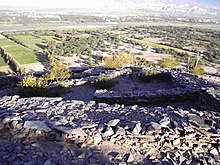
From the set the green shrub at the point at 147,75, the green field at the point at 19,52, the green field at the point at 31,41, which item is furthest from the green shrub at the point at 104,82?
the green field at the point at 31,41

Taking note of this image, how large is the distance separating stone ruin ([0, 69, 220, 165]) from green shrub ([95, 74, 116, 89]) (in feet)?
17.3

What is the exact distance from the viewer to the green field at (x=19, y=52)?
33.7 meters

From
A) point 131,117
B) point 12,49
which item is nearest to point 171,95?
point 131,117

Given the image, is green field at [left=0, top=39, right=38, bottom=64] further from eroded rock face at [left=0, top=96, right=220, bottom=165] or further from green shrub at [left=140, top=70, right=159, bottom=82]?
eroded rock face at [left=0, top=96, right=220, bottom=165]

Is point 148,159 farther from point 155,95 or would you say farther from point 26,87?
point 26,87

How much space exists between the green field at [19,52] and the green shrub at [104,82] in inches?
892

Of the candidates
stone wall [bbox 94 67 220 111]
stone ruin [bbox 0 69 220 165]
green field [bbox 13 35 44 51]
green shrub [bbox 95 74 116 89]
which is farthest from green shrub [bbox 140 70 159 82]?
green field [bbox 13 35 44 51]

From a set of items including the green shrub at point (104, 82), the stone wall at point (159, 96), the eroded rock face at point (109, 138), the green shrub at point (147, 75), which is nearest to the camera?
the eroded rock face at point (109, 138)

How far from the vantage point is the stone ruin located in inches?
182

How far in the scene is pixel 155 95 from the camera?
9.30 metres

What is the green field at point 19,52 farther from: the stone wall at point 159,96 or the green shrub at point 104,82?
the stone wall at point 159,96

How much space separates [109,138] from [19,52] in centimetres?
3629

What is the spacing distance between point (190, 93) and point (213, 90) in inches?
32.0

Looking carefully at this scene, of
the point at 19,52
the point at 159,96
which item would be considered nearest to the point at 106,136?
the point at 159,96
